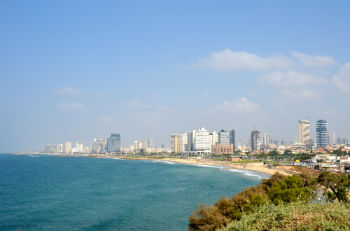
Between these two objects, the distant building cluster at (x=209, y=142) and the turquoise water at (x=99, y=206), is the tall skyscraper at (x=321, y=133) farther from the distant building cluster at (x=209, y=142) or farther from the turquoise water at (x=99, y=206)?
the turquoise water at (x=99, y=206)

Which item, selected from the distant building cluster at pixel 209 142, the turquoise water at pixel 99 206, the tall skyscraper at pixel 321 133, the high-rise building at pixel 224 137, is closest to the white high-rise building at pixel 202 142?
the distant building cluster at pixel 209 142

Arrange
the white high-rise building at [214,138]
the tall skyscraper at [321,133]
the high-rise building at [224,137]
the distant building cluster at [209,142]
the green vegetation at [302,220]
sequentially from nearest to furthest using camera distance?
the green vegetation at [302,220], the distant building cluster at [209,142], the tall skyscraper at [321,133], the white high-rise building at [214,138], the high-rise building at [224,137]

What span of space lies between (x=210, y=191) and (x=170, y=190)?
18.3 ft

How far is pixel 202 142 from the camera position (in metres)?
181

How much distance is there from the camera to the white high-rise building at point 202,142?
180 m

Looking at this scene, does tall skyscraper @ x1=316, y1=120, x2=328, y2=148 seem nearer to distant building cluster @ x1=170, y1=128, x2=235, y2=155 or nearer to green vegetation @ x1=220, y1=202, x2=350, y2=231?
distant building cluster @ x1=170, y1=128, x2=235, y2=155

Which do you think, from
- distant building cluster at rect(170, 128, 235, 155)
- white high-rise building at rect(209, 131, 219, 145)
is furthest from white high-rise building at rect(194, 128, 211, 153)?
white high-rise building at rect(209, 131, 219, 145)

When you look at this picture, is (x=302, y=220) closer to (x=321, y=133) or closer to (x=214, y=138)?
(x=214, y=138)

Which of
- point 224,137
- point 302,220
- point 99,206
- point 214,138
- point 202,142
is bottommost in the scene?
point 99,206

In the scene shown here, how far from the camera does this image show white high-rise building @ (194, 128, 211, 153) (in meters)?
180

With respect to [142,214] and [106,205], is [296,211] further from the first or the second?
[106,205]

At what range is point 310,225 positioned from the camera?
22.4ft

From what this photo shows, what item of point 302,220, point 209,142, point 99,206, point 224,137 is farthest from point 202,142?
point 302,220

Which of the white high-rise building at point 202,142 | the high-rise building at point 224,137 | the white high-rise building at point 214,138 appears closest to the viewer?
the white high-rise building at point 202,142
